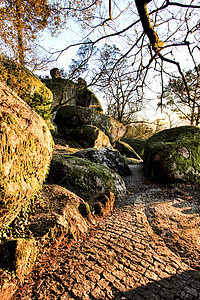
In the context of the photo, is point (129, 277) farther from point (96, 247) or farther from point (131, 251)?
point (96, 247)

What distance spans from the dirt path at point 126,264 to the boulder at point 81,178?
0.90 m

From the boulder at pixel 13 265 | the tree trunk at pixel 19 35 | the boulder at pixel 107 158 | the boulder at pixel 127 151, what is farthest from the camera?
the boulder at pixel 127 151

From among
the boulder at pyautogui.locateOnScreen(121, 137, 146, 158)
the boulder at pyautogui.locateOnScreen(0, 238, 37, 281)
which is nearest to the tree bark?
the boulder at pyautogui.locateOnScreen(0, 238, 37, 281)

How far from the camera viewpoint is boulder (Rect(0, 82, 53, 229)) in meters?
1.53

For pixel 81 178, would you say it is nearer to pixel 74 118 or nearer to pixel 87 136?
pixel 87 136

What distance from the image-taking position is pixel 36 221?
2.22 metres

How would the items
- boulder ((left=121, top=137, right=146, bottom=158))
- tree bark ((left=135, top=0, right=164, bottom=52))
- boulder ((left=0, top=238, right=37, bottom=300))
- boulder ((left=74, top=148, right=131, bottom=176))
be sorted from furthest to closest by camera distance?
boulder ((left=121, top=137, right=146, bottom=158)), boulder ((left=74, top=148, right=131, bottom=176)), tree bark ((left=135, top=0, right=164, bottom=52)), boulder ((left=0, top=238, right=37, bottom=300))

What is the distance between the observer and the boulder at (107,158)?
651cm

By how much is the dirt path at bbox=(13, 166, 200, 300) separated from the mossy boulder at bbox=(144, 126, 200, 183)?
2769 mm

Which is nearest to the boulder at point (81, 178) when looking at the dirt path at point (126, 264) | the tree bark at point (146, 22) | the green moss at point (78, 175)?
the green moss at point (78, 175)

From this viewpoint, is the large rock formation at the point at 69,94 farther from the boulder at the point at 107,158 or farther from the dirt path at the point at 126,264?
the dirt path at the point at 126,264

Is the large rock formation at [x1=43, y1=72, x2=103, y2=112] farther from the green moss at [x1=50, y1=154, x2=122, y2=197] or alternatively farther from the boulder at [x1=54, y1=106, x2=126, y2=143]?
the green moss at [x1=50, y1=154, x2=122, y2=197]

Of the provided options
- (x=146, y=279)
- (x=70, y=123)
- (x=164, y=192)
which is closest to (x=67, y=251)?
(x=146, y=279)

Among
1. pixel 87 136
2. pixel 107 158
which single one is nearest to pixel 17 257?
pixel 107 158
